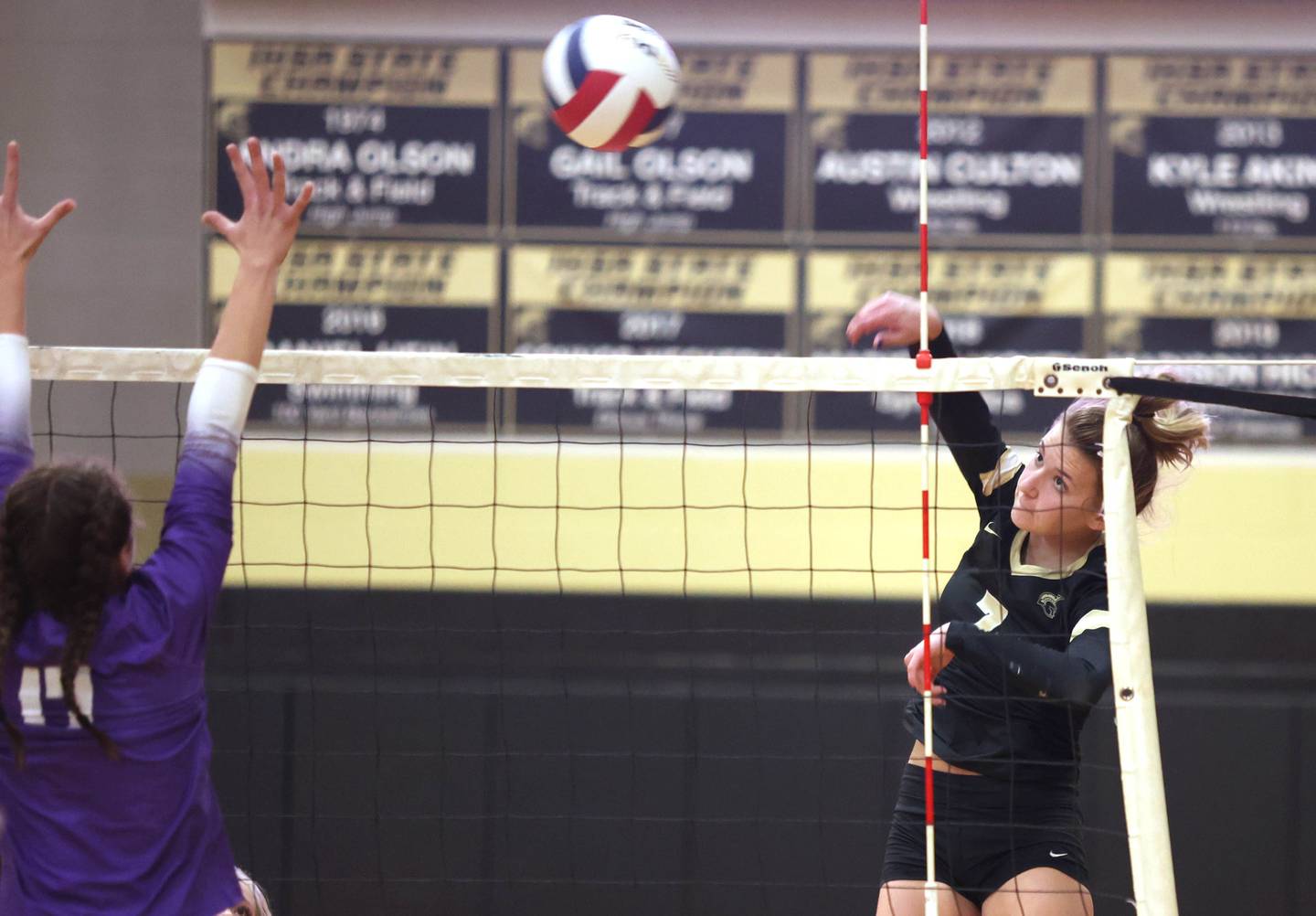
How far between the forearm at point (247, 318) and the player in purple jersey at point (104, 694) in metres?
0.11

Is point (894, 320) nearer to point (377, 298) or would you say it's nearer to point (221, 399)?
point (221, 399)

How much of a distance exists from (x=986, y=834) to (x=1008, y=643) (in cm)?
39

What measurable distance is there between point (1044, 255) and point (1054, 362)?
223cm

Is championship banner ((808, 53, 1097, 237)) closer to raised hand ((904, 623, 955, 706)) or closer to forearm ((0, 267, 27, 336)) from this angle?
raised hand ((904, 623, 955, 706))

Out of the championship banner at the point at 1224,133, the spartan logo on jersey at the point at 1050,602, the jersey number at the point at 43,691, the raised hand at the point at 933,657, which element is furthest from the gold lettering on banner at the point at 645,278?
the jersey number at the point at 43,691

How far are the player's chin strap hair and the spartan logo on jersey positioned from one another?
220 millimetres

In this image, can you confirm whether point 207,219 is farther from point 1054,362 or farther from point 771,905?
point 771,905

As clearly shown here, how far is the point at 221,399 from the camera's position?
1.57 meters

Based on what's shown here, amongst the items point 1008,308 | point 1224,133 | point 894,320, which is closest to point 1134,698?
point 894,320

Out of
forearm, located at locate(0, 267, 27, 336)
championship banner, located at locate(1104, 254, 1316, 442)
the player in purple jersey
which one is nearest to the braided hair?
the player in purple jersey

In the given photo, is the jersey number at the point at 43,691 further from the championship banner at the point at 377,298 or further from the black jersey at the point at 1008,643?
the championship banner at the point at 377,298

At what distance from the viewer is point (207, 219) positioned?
1693mm

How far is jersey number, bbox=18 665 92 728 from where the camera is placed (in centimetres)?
144

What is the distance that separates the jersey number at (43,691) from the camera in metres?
1.44
